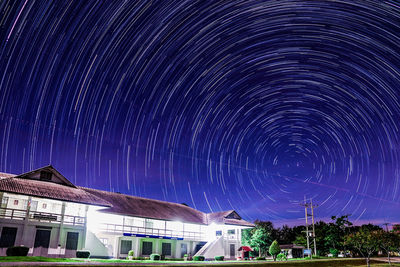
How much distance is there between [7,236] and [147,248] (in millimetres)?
17272

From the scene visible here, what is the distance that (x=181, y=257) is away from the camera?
145ft

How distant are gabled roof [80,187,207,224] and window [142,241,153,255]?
11.3 feet

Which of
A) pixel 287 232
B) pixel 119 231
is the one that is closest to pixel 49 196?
pixel 119 231

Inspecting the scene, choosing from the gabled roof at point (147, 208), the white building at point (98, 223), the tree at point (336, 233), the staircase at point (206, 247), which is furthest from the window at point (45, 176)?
the tree at point (336, 233)

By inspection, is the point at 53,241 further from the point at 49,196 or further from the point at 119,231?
the point at 119,231

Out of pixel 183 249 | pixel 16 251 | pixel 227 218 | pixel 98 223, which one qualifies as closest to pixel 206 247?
pixel 183 249

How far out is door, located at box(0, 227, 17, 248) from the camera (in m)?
28.0

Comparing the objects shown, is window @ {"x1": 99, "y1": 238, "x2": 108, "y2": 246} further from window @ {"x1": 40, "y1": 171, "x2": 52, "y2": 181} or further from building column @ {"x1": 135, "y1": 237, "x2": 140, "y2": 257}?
window @ {"x1": 40, "y1": 171, "x2": 52, "y2": 181}

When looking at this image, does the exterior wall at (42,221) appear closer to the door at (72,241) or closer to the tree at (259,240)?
the door at (72,241)

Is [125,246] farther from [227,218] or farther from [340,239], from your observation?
[340,239]

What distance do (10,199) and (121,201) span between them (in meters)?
14.1

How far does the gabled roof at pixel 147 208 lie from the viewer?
40.6 meters

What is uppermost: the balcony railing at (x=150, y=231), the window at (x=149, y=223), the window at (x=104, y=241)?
the window at (x=149, y=223)

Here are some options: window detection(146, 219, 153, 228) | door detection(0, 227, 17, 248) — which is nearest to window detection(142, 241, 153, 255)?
window detection(146, 219, 153, 228)
